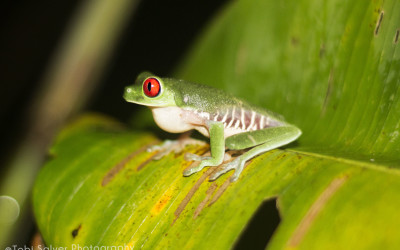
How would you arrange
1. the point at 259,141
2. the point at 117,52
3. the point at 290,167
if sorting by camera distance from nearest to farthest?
1. the point at 290,167
2. the point at 259,141
3. the point at 117,52

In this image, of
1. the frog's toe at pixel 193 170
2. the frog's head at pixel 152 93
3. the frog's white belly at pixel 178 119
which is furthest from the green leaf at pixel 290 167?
the frog's head at pixel 152 93

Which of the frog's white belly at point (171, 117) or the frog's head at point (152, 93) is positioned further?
the frog's white belly at point (171, 117)

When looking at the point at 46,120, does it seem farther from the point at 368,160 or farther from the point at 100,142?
the point at 368,160

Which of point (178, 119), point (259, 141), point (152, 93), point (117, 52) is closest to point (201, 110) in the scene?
point (178, 119)

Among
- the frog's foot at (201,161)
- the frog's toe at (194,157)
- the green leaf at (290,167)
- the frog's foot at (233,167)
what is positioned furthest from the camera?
the frog's toe at (194,157)

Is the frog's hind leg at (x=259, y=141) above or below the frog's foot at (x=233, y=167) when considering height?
above

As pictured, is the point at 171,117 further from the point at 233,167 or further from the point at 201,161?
the point at 233,167

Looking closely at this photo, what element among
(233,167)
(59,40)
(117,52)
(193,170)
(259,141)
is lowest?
(59,40)

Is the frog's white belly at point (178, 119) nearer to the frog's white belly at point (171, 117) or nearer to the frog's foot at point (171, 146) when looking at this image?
the frog's white belly at point (171, 117)
